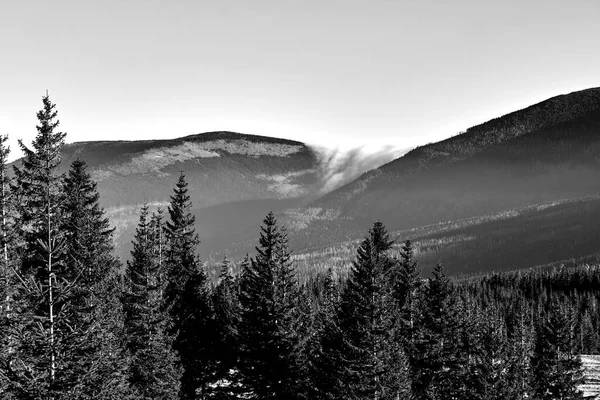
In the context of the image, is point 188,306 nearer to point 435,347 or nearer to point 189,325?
point 189,325

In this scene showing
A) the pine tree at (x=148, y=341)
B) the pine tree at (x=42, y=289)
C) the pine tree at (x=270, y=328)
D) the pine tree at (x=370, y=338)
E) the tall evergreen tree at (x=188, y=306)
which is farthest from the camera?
the tall evergreen tree at (x=188, y=306)

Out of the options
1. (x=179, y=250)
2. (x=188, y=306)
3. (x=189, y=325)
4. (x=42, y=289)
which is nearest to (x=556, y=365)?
(x=189, y=325)

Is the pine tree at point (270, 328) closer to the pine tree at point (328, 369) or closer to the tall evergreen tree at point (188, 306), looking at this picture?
the pine tree at point (328, 369)

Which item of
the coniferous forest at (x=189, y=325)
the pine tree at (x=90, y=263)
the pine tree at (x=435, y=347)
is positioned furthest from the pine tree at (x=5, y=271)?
the pine tree at (x=435, y=347)

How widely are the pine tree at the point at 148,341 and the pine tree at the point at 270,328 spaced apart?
19.4 feet

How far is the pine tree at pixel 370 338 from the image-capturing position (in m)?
36.2

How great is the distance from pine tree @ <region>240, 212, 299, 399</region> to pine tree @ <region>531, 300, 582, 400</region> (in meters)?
26.0

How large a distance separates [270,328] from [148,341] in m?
9.02

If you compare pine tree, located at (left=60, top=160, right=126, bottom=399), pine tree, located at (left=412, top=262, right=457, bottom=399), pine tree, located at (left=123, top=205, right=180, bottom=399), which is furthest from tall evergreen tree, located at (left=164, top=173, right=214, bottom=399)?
pine tree, located at (left=412, top=262, right=457, bottom=399)

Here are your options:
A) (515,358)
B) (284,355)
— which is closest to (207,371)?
(284,355)

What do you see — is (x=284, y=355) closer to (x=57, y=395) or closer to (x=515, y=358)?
(x=515, y=358)

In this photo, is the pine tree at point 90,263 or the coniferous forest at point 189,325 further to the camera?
the pine tree at point 90,263

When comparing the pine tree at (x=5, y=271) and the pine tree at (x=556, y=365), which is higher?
the pine tree at (x=5, y=271)

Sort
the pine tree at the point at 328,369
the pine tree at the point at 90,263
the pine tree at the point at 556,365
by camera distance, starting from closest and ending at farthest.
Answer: the pine tree at the point at 90,263
the pine tree at the point at 328,369
the pine tree at the point at 556,365
